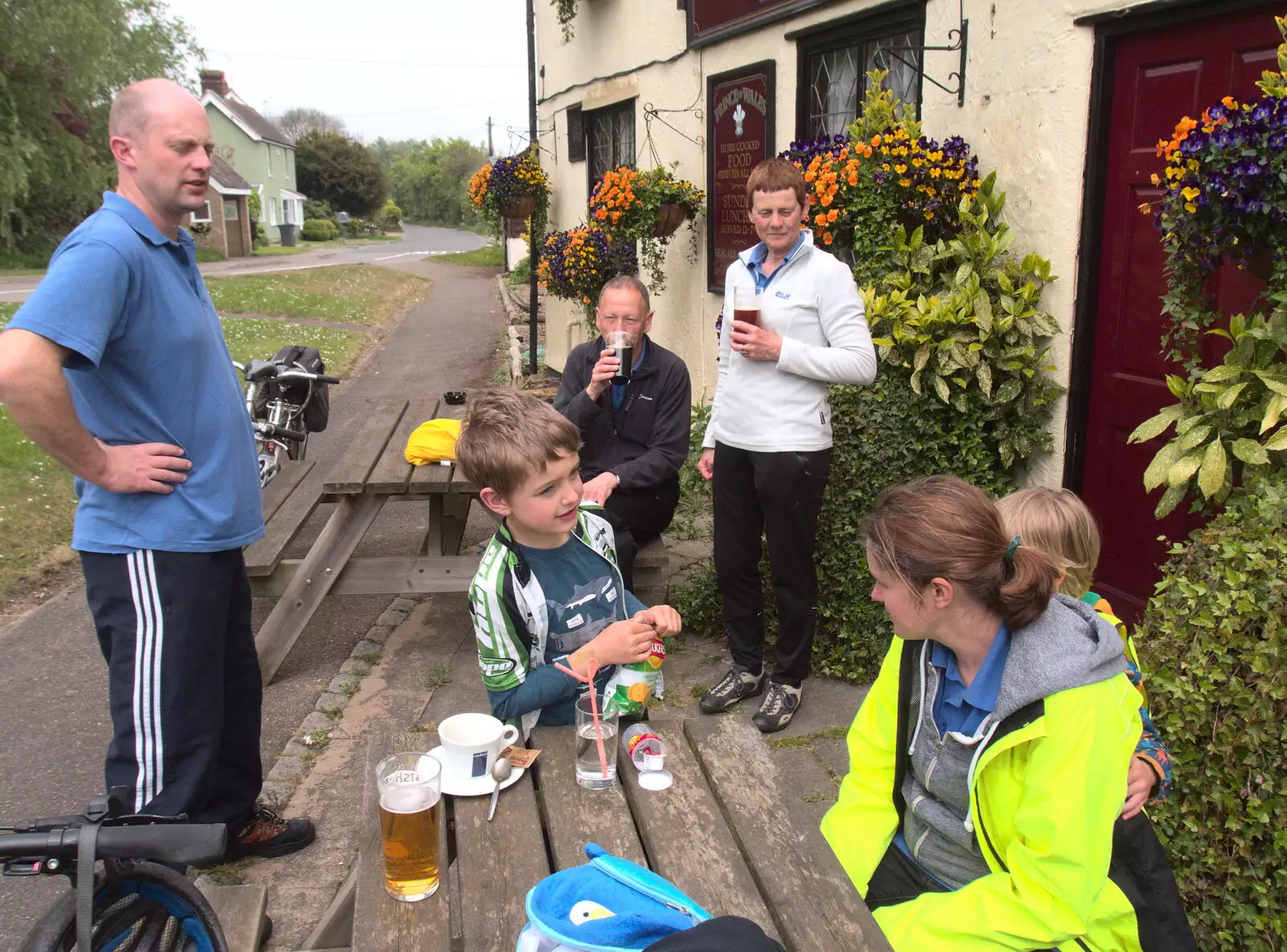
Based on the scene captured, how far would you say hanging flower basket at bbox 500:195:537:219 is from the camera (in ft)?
36.8

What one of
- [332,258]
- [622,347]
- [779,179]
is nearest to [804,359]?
[779,179]

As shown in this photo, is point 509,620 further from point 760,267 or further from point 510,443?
point 760,267

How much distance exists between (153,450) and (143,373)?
0.21m

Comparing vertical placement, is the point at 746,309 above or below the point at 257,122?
below

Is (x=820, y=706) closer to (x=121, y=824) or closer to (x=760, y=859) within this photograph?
(x=760, y=859)

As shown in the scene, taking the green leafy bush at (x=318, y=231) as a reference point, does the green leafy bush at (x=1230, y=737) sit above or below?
below

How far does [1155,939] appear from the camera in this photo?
1835 millimetres

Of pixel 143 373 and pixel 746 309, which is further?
pixel 746 309

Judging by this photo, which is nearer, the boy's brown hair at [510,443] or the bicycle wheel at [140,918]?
the bicycle wheel at [140,918]

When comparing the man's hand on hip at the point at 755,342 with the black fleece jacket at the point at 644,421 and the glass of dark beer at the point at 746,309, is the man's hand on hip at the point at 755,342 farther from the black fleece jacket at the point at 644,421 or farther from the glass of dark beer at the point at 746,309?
the black fleece jacket at the point at 644,421

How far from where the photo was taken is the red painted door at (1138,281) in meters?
3.53

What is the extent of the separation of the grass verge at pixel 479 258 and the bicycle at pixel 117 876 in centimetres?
3368

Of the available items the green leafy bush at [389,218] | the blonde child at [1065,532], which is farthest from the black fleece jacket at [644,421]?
the green leafy bush at [389,218]

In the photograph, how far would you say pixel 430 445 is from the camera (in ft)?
16.0
